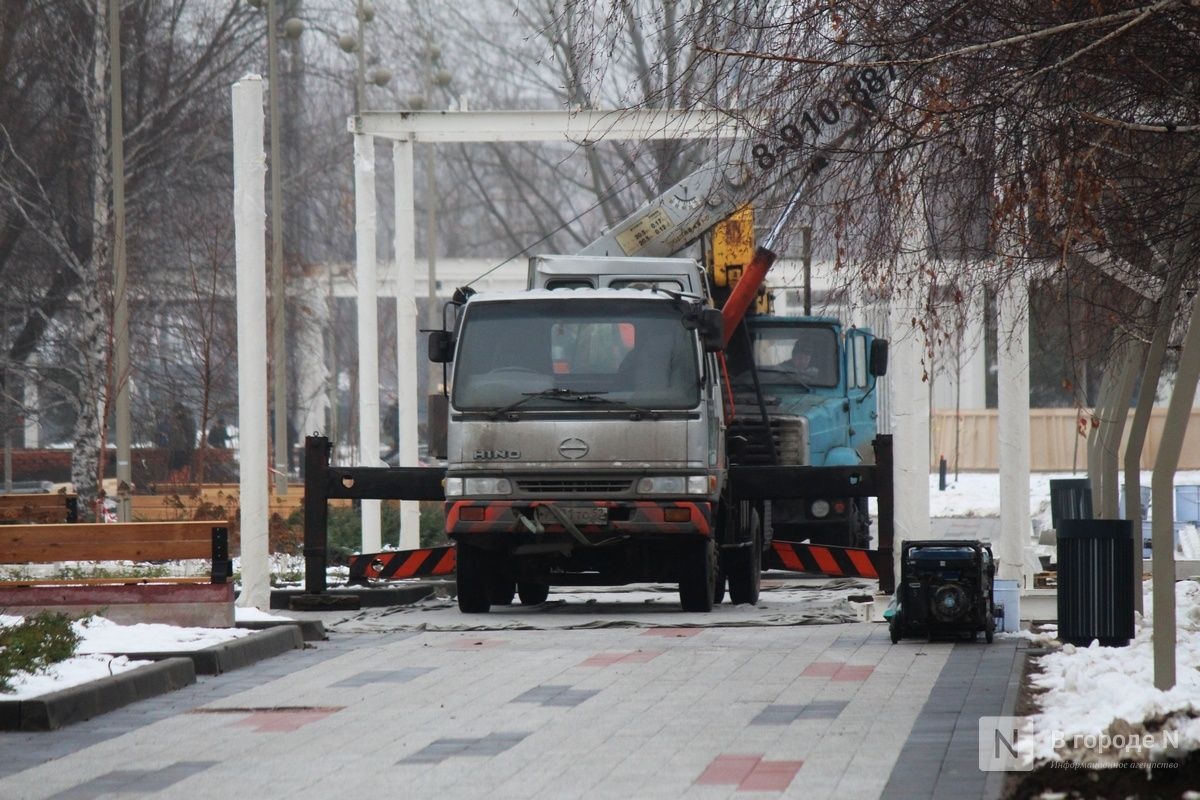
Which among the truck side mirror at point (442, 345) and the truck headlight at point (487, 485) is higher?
the truck side mirror at point (442, 345)

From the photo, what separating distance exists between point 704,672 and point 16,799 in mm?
4838

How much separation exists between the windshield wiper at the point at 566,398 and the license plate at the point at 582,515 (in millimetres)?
827

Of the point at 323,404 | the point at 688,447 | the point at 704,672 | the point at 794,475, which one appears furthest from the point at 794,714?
the point at 323,404

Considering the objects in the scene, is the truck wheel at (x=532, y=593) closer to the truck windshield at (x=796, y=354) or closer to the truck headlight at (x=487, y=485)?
the truck headlight at (x=487, y=485)

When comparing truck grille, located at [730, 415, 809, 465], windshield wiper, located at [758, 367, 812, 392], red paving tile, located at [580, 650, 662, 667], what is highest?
windshield wiper, located at [758, 367, 812, 392]

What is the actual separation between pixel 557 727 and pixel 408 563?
811 centimetres

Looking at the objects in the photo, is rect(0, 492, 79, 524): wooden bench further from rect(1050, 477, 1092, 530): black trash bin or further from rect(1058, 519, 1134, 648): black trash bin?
rect(1058, 519, 1134, 648): black trash bin

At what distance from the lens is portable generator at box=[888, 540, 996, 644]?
40.0ft

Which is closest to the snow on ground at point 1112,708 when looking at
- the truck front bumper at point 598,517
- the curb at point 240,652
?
the truck front bumper at point 598,517

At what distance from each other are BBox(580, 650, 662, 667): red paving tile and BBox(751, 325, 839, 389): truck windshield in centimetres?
793

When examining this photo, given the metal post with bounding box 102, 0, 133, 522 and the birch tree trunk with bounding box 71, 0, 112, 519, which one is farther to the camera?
the birch tree trunk with bounding box 71, 0, 112, 519

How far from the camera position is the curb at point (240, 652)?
37.1 feet

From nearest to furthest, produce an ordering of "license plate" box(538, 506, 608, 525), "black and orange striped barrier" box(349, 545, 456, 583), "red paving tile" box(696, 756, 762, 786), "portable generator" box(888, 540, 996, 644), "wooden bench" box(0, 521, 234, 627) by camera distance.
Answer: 1. "red paving tile" box(696, 756, 762, 786)
2. "portable generator" box(888, 540, 996, 644)
3. "wooden bench" box(0, 521, 234, 627)
4. "license plate" box(538, 506, 608, 525)
5. "black and orange striped barrier" box(349, 545, 456, 583)

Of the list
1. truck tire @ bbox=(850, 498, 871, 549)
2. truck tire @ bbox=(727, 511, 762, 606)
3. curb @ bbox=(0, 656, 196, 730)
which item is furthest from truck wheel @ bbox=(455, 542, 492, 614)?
truck tire @ bbox=(850, 498, 871, 549)
